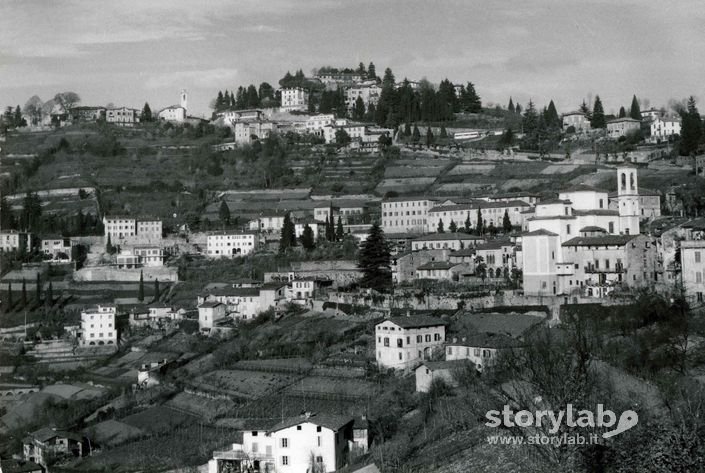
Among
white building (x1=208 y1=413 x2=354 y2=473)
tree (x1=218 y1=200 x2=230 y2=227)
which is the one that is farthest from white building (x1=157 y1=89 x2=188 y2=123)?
white building (x1=208 y1=413 x2=354 y2=473)

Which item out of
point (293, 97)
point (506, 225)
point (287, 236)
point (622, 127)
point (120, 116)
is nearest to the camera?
point (506, 225)

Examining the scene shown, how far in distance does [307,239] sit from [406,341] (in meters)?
23.9

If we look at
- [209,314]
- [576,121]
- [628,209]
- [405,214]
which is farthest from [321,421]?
[576,121]

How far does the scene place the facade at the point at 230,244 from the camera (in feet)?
209

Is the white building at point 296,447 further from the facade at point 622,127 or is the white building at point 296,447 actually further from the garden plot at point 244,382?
the facade at point 622,127

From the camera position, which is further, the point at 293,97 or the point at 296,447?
the point at 293,97

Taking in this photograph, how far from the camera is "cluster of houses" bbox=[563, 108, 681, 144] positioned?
253ft

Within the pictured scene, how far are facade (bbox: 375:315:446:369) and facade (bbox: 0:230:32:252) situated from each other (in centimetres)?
3793

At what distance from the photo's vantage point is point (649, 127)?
8050 cm

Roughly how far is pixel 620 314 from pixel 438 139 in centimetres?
5461

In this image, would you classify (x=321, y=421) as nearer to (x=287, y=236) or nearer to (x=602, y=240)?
(x=602, y=240)

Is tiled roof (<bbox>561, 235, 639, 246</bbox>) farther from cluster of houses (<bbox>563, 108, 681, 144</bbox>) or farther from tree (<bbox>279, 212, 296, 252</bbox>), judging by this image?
cluster of houses (<bbox>563, 108, 681, 144</bbox>)

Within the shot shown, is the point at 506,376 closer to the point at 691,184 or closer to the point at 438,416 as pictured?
the point at 438,416

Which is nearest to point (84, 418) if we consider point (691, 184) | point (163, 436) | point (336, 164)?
point (163, 436)
